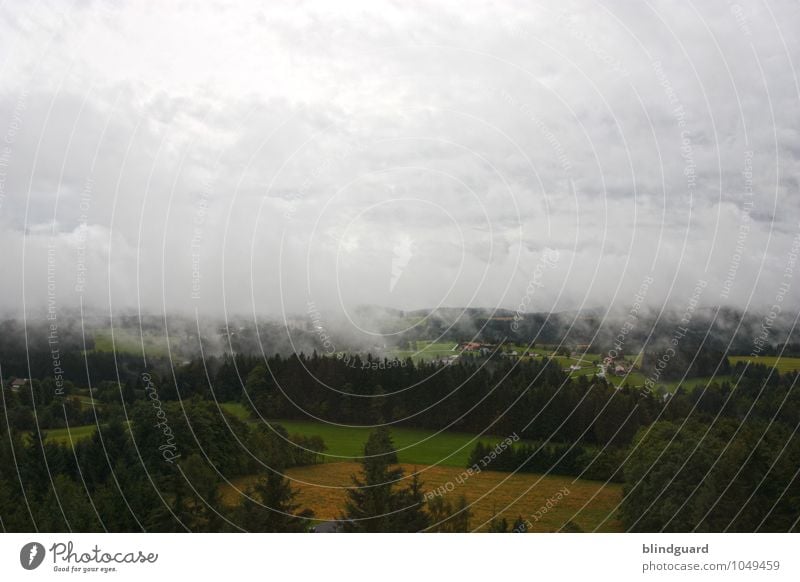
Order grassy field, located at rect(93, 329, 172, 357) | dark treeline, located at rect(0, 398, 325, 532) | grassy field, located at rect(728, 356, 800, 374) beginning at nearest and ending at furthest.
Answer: dark treeline, located at rect(0, 398, 325, 532) → grassy field, located at rect(93, 329, 172, 357) → grassy field, located at rect(728, 356, 800, 374)

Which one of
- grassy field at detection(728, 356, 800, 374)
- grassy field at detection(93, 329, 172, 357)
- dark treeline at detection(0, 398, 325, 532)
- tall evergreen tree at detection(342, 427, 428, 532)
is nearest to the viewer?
dark treeline at detection(0, 398, 325, 532)

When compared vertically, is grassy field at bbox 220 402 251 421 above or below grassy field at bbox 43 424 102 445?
above

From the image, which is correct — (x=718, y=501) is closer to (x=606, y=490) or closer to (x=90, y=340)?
(x=606, y=490)

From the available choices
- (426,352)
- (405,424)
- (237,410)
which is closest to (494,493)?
(405,424)

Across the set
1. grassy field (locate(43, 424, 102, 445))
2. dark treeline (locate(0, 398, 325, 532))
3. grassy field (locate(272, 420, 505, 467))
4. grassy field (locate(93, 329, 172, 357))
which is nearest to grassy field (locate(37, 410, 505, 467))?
grassy field (locate(272, 420, 505, 467))

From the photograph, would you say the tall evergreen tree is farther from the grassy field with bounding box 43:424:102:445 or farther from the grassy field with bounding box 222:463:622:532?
the grassy field with bounding box 43:424:102:445
